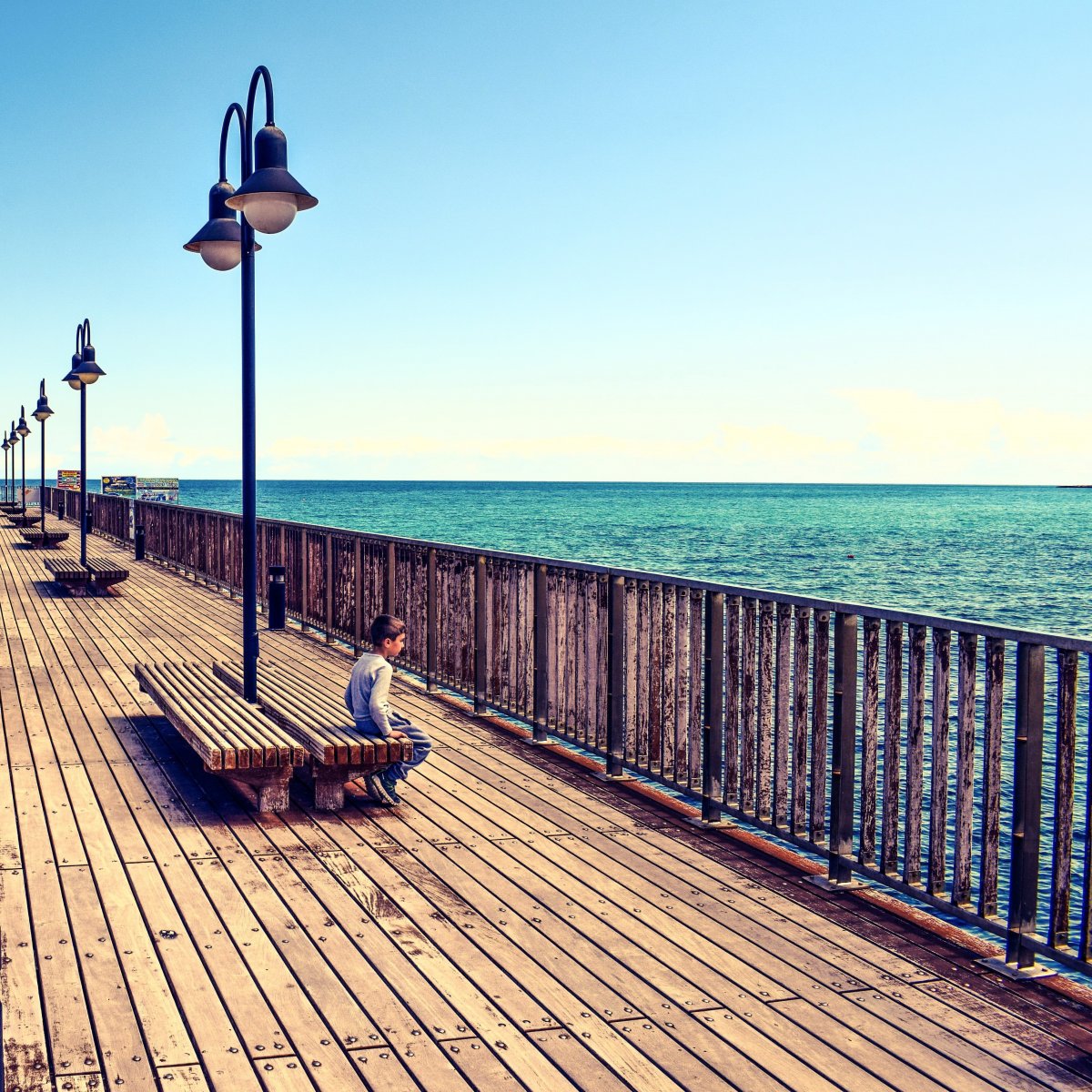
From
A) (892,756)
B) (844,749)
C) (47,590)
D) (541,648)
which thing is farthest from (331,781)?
(47,590)

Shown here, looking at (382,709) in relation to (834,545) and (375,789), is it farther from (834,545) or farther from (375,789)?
(834,545)

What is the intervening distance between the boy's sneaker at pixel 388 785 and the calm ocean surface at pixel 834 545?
12003 millimetres

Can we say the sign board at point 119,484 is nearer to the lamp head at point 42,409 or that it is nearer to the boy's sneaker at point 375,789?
the lamp head at point 42,409

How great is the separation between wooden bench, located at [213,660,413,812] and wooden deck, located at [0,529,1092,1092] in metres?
0.20

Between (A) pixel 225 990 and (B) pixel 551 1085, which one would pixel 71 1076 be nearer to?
(A) pixel 225 990

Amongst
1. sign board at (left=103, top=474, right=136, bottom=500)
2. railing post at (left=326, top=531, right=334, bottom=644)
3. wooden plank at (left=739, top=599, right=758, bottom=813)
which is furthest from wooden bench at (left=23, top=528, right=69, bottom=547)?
sign board at (left=103, top=474, right=136, bottom=500)

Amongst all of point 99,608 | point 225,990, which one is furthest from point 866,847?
point 99,608

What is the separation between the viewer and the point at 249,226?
7195mm

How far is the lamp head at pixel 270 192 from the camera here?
641cm

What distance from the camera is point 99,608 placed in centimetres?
1544

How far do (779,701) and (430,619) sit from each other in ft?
14.7

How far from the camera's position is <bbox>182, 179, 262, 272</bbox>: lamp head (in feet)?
25.3

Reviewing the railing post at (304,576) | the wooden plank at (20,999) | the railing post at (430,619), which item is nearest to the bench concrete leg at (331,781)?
the wooden plank at (20,999)

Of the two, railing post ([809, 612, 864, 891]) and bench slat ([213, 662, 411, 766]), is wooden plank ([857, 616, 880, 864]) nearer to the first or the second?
railing post ([809, 612, 864, 891])
